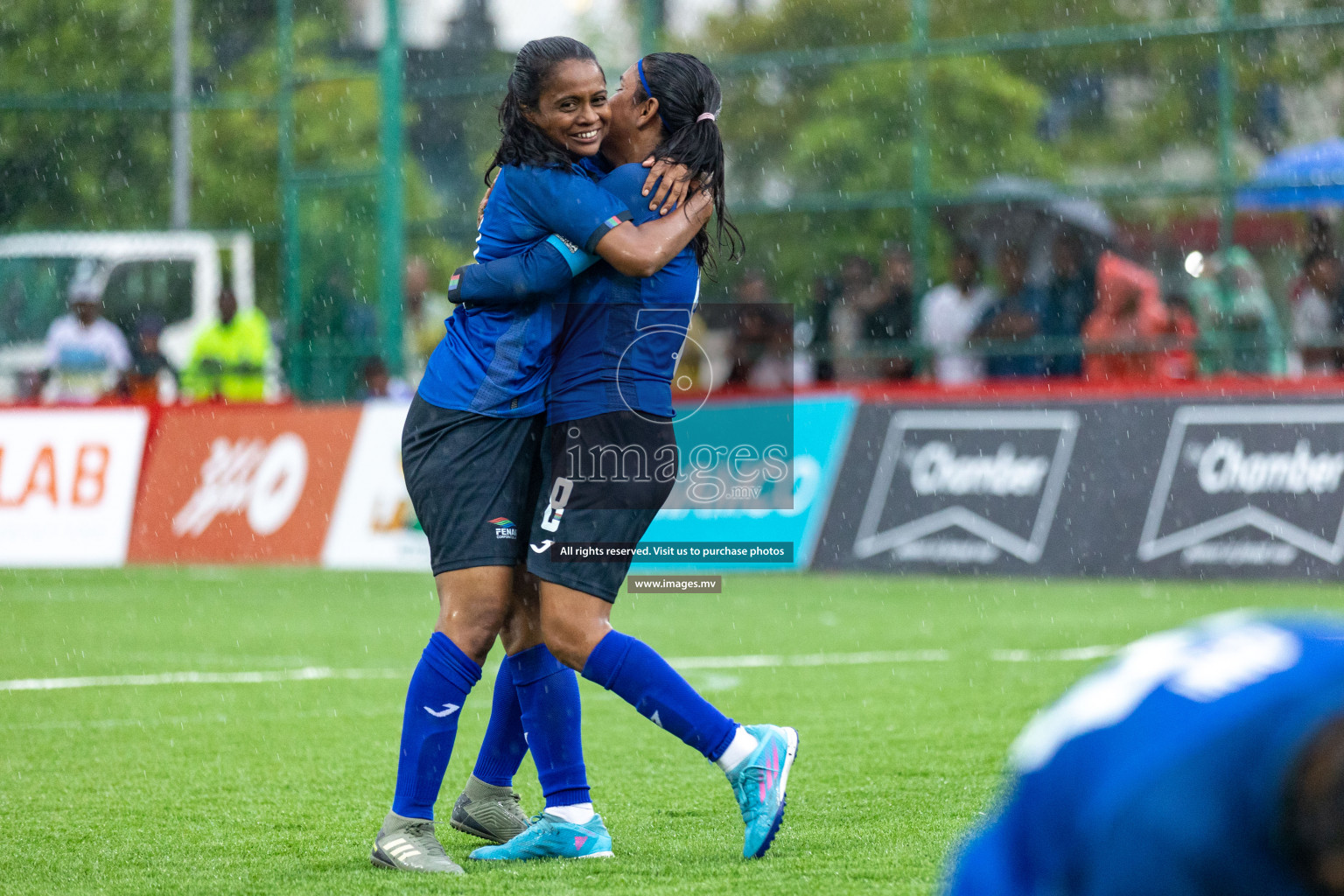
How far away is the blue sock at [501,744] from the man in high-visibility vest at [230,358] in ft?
39.9

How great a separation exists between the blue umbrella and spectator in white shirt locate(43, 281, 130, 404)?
33.2 ft

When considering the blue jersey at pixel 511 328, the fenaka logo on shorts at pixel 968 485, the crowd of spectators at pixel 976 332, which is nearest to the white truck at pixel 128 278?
the crowd of spectators at pixel 976 332

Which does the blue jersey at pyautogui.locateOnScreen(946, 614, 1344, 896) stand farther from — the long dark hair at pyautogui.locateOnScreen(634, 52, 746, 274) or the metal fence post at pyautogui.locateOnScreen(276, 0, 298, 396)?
the metal fence post at pyautogui.locateOnScreen(276, 0, 298, 396)

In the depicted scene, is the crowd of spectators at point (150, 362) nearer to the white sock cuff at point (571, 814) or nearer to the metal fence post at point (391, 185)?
the metal fence post at point (391, 185)

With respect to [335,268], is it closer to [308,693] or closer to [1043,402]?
[1043,402]

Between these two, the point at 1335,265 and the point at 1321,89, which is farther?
the point at 1321,89

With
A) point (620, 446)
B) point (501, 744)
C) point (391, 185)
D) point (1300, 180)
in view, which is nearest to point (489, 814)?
point (501, 744)

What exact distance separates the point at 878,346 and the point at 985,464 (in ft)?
9.38

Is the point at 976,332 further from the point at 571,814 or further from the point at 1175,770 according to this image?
the point at 1175,770

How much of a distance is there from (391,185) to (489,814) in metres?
13.8

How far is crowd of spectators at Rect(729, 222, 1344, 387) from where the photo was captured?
1339 cm

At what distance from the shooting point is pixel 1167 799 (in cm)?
151

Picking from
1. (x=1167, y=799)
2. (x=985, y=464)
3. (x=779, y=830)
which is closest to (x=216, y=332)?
(x=985, y=464)

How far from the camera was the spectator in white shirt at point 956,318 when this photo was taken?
1458 cm
